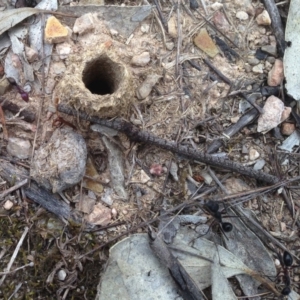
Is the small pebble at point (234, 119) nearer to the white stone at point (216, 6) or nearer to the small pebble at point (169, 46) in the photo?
the small pebble at point (169, 46)

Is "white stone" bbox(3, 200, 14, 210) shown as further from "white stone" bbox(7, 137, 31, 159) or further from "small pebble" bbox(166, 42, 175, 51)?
"small pebble" bbox(166, 42, 175, 51)

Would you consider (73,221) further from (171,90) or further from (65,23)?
(65,23)

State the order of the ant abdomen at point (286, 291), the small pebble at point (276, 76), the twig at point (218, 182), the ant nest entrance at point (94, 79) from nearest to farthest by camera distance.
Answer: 1. the ant nest entrance at point (94, 79)
2. the ant abdomen at point (286, 291)
3. the twig at point (218, 182)
4. the small pebble at point (276, 76)

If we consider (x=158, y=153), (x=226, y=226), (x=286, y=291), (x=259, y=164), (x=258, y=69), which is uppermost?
(x=258, y=69)

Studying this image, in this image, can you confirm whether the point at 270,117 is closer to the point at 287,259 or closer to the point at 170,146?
the point at 170,146

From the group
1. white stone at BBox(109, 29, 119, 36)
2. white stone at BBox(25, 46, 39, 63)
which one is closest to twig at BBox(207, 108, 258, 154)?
white stone at BBox(109, 29, 119, 36)

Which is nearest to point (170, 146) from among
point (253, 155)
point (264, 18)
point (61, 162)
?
point (253, 155)

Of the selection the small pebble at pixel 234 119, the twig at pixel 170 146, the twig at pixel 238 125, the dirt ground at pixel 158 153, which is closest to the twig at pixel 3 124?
the dirt ground at pixel 158 153

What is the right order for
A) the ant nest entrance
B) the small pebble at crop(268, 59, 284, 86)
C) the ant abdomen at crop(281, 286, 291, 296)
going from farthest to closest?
the small pebble at crop(268, 59, 284, 86), the ant abdomen at crop(281, 286, 291, 296), the ant nest entrance
